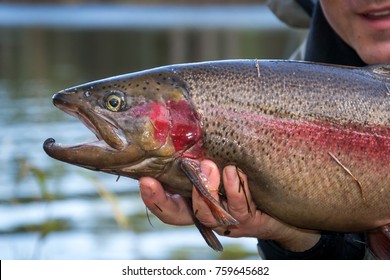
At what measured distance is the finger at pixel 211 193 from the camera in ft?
11.3

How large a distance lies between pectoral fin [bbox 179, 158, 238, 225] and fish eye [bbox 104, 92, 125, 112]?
→ 1.15 ft

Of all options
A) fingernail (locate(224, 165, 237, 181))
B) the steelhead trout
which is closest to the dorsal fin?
the steelhead trout

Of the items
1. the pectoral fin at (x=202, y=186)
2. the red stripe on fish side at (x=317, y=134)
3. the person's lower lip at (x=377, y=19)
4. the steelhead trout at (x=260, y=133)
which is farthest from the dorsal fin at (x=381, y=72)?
the pectoral fin at (x=202, y=186)

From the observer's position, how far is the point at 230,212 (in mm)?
3734

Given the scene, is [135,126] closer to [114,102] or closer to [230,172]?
[114,102]

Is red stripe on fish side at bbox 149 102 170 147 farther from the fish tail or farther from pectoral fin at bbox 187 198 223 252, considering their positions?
the fish tail

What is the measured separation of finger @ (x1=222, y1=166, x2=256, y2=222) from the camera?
11.5ft

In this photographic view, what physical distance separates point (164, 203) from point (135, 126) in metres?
0.44

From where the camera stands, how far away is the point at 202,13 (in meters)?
58.8

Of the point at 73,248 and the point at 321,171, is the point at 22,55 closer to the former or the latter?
the point at 73,248

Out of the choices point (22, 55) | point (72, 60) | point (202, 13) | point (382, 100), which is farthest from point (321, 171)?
point (202, 13)

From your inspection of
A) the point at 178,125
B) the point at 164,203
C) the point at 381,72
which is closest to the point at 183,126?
the point at 178,125

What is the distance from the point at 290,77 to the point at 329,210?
0.59 meters

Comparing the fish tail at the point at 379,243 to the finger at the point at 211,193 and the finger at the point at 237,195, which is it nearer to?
the finger at the point at 237,195
